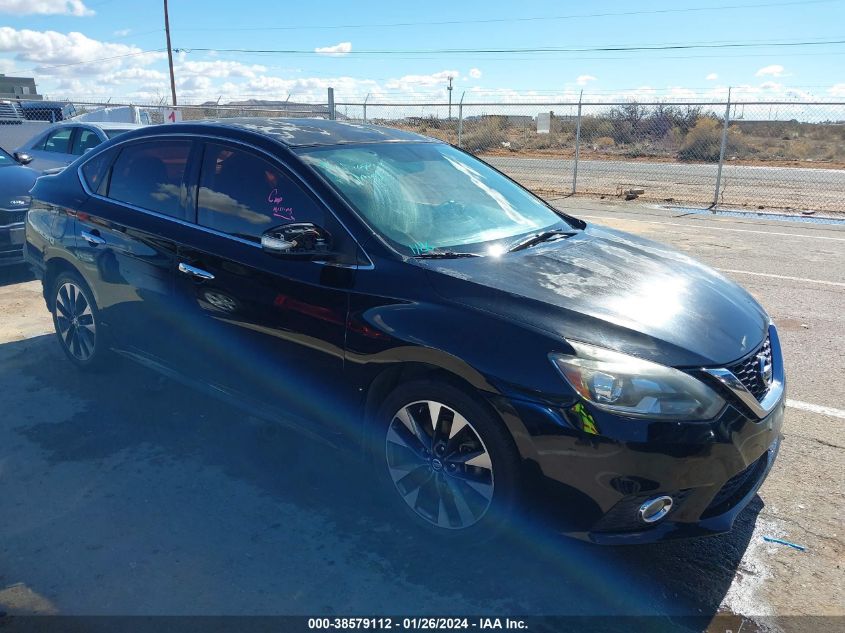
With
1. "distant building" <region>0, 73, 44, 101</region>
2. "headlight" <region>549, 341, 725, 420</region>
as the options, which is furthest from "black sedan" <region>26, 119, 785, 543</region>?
"distant building" <region>0, 73, 44, 101</region>

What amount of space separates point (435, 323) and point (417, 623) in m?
1.15

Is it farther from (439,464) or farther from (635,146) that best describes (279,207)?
(635,146)

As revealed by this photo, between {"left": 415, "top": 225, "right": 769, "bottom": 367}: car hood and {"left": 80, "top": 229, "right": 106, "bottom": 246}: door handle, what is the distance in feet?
7.86

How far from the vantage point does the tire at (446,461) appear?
2.71 metres

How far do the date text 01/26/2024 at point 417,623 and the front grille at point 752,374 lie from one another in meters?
1.28

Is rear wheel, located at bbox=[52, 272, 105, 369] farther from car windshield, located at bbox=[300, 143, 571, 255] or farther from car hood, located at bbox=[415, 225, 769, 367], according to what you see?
car hood, located at bbox=[415, 225, 769, 367]

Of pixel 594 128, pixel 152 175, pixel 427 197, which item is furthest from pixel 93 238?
pixel 594 128

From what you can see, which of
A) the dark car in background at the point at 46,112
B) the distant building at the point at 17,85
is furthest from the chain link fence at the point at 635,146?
the distant building at the point at 17,85

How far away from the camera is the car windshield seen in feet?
11.0

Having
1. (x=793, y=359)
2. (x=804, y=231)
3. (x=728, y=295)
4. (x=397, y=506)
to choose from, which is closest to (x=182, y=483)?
(x=397, y=506)

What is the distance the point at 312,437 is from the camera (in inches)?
133

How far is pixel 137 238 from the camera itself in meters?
4.05

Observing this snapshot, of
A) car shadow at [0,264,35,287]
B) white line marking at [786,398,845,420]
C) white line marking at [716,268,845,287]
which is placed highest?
white line marking at [716,268,845,287]

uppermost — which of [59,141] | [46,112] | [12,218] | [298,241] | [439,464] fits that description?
[46,112]
